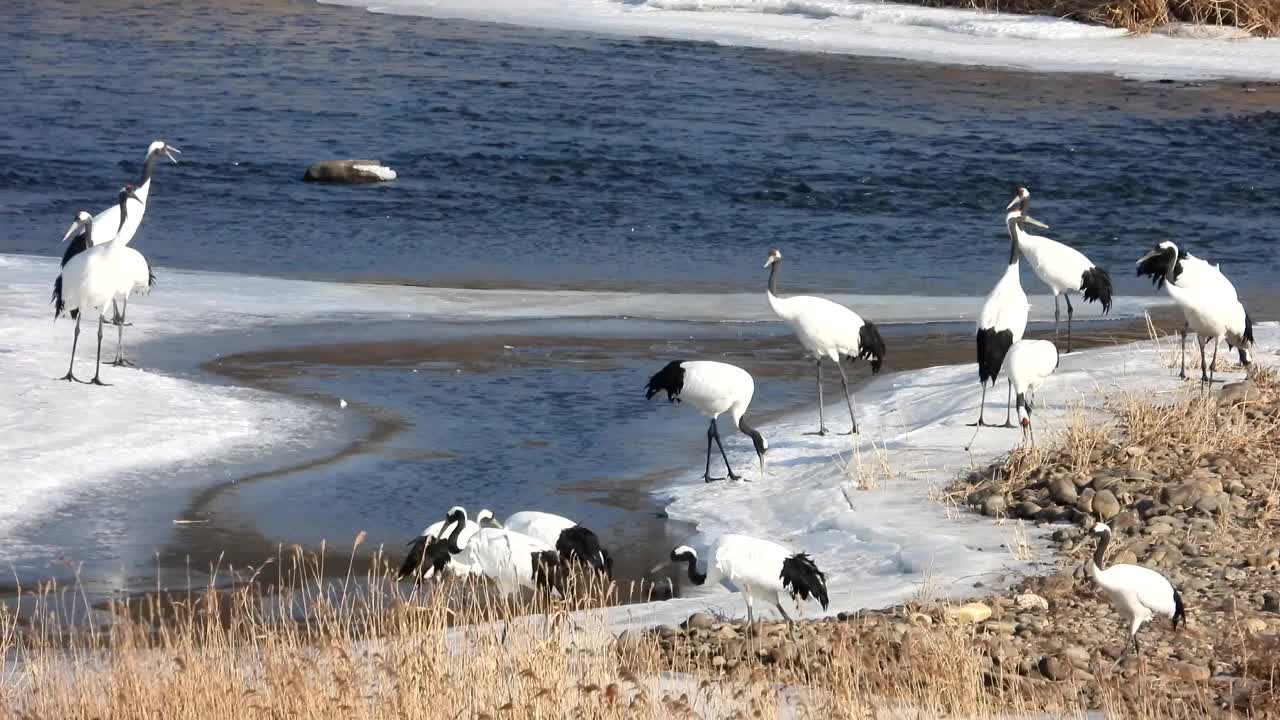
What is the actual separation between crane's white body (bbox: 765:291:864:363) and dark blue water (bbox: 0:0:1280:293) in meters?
5.58

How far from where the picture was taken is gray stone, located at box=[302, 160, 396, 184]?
71.2 feet

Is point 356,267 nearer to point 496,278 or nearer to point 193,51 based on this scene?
point 496,278

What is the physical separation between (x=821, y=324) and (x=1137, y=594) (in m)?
5.16

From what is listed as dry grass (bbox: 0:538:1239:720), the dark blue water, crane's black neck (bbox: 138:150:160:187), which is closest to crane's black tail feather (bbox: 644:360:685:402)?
dry grass (bbox: 0:538:1239:720)

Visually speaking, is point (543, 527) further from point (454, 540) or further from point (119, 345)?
point (119, 345)

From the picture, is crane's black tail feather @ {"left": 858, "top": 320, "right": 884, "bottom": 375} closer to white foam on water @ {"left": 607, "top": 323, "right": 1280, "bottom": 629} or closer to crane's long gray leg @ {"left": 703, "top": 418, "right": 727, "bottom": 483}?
white foam on water @ {"left": 607, "top": 323, "right": 1280, "bottom": 629}

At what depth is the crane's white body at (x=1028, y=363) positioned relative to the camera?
10.5 meters

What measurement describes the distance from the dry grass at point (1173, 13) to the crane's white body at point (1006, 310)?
19.4m

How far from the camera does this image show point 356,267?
59.3 ft

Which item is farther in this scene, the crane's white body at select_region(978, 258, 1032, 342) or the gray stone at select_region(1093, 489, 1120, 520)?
the crane's white body at select_region(978, 258, 1032, 342)

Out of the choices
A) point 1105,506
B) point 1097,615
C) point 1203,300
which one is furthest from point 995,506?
point 1203,300

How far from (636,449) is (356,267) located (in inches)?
293

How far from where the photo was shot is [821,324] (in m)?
11.7

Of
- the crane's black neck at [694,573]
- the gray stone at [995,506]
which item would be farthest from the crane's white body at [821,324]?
the crane's black neck at [694,573]
